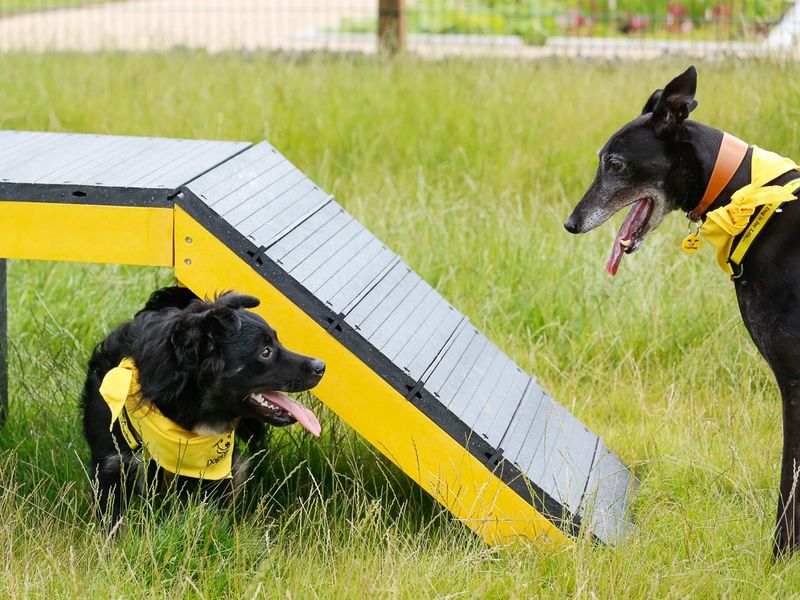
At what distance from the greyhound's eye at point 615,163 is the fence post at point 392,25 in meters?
6.92

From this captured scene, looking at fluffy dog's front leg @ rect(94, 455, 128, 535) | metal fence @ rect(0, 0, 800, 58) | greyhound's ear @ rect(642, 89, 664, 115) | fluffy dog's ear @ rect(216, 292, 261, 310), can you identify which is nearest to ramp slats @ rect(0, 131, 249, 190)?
fluffy dog's ear @ rect(216, 292, 261, 310)

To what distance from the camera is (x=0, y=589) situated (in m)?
3.22

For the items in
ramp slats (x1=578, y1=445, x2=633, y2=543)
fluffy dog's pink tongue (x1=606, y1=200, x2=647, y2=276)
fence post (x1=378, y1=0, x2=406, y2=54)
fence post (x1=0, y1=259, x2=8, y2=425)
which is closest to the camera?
ramp slats (x1=578, y1=445, x2=633, y2=543)

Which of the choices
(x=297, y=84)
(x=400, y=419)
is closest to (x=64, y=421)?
(x=400, y=419)

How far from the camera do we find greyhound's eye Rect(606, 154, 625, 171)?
3.66 m

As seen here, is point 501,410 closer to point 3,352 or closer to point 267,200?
point 267,200

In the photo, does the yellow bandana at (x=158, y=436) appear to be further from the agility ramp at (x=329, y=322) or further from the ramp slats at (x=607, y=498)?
the ramp slats at (x=607, y=498)

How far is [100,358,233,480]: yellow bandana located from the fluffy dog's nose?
0.46m

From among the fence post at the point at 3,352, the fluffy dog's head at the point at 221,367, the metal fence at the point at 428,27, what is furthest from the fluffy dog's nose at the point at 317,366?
the metal fence at the point at 428,27

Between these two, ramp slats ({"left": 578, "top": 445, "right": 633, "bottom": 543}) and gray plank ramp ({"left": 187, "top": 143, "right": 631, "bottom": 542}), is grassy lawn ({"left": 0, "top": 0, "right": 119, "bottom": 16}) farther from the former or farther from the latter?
ramp slats ({"left": 578, "top": 445, "right": 633, "bottom": 543})

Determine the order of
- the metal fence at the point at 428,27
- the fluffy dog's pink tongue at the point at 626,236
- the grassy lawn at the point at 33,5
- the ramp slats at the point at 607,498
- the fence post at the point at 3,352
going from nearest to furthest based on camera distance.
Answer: the ramp slats at the point at 607,498 → the fluffy dog's pink tongue at the point at 626,236 → the fence post at the point at 3,352 → the metal fence at the point at 428,27 → the grassy lawn at the point at 33,5

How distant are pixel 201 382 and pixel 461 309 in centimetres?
242

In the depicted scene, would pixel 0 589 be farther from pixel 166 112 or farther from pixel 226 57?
pixel 226 57

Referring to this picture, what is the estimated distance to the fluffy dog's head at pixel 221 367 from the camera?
137 inches
